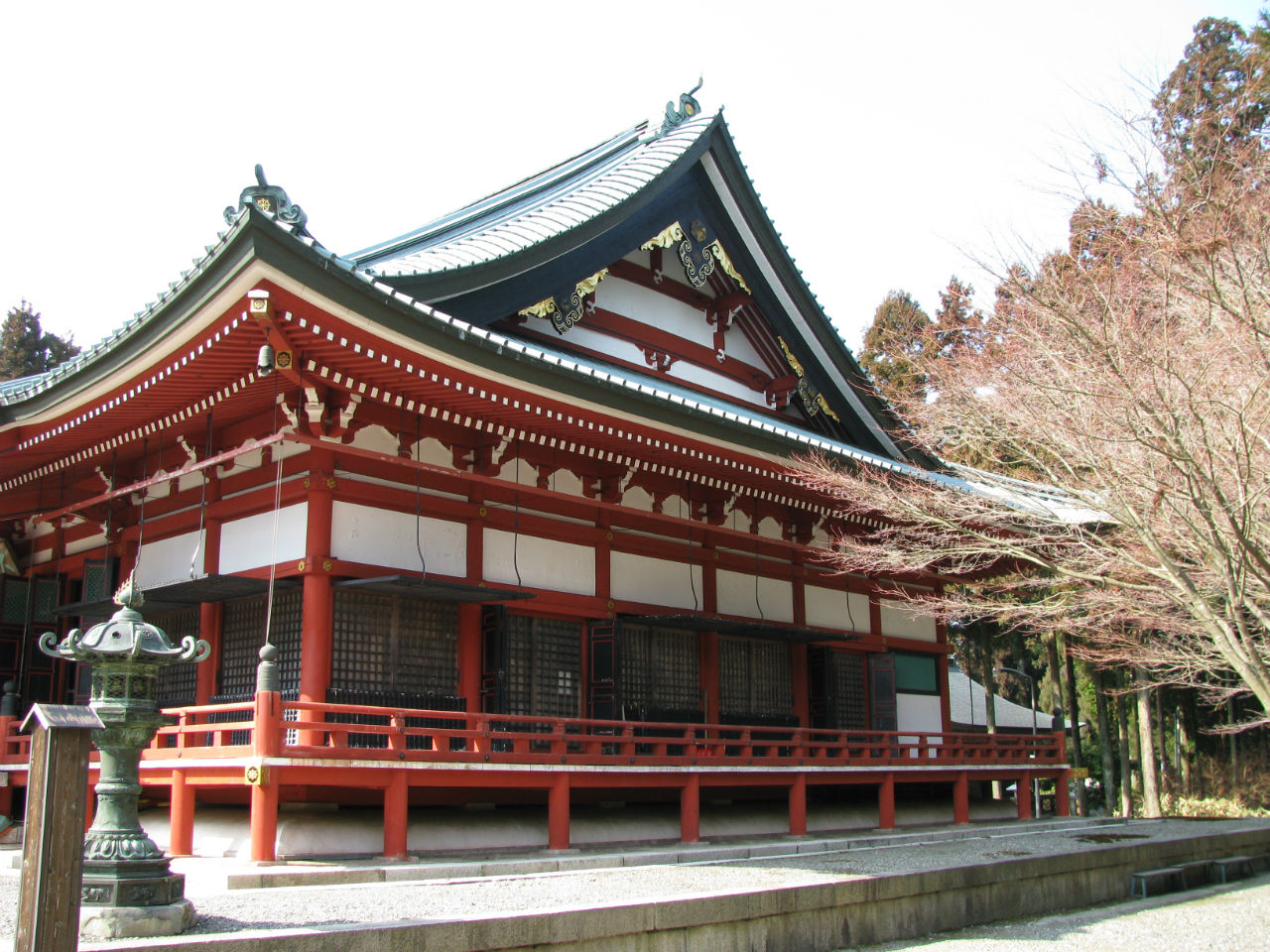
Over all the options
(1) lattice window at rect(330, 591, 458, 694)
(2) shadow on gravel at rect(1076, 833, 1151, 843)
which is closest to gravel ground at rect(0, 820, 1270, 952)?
(2) shadow on gravel at rect(1076, 833, 1151, 843)

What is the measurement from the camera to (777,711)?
1606 centimetres

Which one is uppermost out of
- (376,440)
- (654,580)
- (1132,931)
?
(376,440)

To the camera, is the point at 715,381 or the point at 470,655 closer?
the point at 470,655

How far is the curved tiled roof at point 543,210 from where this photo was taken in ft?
45.6

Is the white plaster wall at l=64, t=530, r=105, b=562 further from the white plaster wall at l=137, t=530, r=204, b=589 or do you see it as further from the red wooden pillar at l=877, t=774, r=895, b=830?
the red wooden pillar at l=877, t=774, r=895, b=830

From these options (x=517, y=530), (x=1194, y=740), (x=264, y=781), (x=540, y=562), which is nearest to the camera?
(x=264, y=781)

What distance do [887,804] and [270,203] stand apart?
1130cm

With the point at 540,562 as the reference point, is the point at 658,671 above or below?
below

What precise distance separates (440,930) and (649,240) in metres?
11.2

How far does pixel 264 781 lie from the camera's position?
30.8 ft

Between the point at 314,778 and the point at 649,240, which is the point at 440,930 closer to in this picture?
the point at 314,778

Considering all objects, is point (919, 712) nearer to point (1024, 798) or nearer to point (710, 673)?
point (1024, 798)

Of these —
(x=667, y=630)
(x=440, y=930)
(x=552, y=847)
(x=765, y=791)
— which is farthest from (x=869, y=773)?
(x=440, y=930)

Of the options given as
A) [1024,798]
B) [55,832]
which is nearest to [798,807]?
[1024,798]
